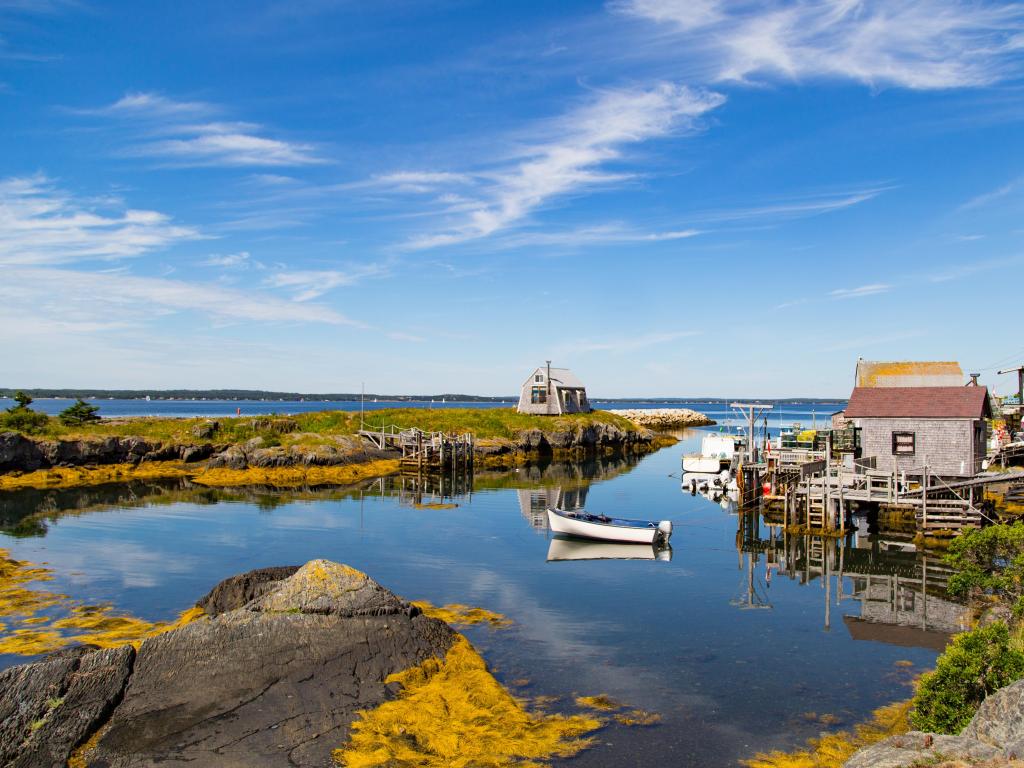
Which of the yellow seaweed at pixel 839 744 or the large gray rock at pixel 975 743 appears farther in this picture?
the yellow seaweed at pixel 839 744

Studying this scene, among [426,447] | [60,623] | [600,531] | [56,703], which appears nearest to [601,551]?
[600,531]

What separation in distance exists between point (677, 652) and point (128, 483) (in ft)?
161

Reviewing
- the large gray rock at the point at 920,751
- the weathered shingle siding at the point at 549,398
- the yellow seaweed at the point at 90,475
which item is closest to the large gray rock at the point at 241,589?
the large gray rock at the point at 920,751

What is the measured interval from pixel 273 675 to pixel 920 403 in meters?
37.4

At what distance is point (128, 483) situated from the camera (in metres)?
55.9

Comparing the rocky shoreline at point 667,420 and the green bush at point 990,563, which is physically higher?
the rocky shoreline at point 667,420

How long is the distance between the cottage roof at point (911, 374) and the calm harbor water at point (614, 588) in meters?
12.2

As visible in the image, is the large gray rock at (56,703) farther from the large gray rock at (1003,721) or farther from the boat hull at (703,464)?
the boat hull at (703,464)

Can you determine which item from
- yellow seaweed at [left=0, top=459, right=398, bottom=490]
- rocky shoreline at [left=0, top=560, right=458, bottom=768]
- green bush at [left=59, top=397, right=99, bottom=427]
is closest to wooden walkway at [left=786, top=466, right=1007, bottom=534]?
rocky shoreline at [left=0, top=560, right=458, bottom=768]

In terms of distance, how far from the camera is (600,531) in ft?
115

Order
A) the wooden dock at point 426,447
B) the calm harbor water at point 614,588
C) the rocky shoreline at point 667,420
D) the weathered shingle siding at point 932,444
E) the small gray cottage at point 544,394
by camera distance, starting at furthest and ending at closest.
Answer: the rocky shoreline at point 667,420, the small gray cottage at point 544,394, the wooden dock at point 426,447, the weathered shingle siding at point 932,444, the calm harbor water at point 614,588

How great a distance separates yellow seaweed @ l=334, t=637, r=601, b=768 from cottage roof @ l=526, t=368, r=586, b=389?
7615 cm

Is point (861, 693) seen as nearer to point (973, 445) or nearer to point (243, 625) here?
point (243, 625)

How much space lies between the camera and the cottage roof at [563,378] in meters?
93.4
